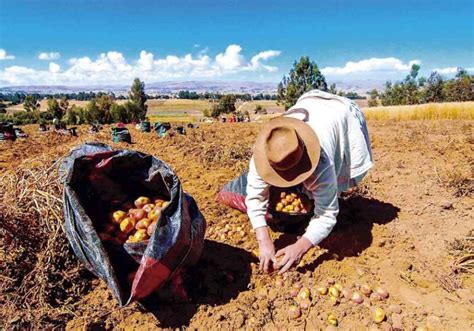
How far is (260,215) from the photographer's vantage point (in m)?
2.50

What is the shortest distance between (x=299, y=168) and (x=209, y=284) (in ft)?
3.73

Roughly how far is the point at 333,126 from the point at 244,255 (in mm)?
1341

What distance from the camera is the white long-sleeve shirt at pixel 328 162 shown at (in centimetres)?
238

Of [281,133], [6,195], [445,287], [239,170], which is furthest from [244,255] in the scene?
[239,170]

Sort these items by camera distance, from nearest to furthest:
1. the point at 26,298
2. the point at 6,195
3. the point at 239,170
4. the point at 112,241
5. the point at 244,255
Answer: the point at 112,241
the point at 26,298
the point at 6,195
the point at 244,255
the point at 239,170

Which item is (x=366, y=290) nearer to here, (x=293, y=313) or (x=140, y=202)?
(x=293, y=313)

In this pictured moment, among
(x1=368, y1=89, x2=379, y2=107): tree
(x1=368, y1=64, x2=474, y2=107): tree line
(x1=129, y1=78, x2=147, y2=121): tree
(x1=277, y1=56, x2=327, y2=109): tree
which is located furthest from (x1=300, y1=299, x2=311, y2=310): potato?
(x1=368, y1=89, x2=379, y2=107): tree

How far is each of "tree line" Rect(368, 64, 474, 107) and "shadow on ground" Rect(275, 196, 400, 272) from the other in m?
44.8

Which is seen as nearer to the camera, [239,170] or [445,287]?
[445,287]

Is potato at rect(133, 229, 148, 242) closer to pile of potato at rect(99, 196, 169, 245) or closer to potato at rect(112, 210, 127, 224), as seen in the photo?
pile of potato at rect(99, 196, 169, 245)

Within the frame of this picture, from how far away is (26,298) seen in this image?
2.31 meters

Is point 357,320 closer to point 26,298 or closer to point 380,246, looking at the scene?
point 380,246

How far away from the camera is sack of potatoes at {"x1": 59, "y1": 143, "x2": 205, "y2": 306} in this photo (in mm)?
1948

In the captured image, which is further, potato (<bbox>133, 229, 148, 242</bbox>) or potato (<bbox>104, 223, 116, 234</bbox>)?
potato (<bbox>104, 223, 116, 234</bbox>)
